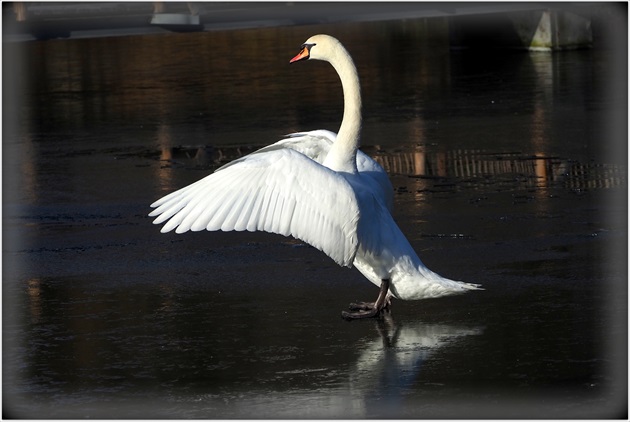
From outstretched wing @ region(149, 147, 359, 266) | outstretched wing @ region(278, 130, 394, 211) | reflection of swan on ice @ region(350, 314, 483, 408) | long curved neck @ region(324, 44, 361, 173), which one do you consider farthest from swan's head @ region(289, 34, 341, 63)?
reflection of swan on ice @ region(350, 314, 483, 408)

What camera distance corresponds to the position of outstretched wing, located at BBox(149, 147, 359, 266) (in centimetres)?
721

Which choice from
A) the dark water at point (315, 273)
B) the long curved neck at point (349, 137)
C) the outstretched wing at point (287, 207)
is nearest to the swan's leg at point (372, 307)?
the dark water at point (315, 273)

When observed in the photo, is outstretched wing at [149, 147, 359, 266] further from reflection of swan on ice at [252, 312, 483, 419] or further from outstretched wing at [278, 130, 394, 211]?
outstretched wing at [278, 130, 394, 211]

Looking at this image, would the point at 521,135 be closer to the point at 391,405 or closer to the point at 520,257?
the point at 520,257

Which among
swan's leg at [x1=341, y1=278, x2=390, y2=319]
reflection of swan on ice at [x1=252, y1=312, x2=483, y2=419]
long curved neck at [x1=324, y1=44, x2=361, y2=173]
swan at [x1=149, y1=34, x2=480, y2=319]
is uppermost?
long curved neck at [x1=324, y1=44, x2=361, y2=173]

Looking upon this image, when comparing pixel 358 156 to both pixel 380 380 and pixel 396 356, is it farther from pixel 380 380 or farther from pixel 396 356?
pixel 380 380

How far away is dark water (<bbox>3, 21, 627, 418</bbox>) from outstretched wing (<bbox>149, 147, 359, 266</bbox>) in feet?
2.03

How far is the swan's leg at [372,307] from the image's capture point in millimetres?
7688

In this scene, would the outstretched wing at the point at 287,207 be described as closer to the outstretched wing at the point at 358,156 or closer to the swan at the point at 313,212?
the swan at the point at 313,212

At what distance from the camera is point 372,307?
7824mm

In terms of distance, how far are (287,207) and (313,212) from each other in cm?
15

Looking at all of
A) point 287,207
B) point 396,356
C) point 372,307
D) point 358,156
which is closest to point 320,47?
point 358,156

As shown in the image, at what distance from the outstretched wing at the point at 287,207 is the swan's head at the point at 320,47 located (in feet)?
3.83

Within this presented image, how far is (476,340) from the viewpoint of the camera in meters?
7.07
